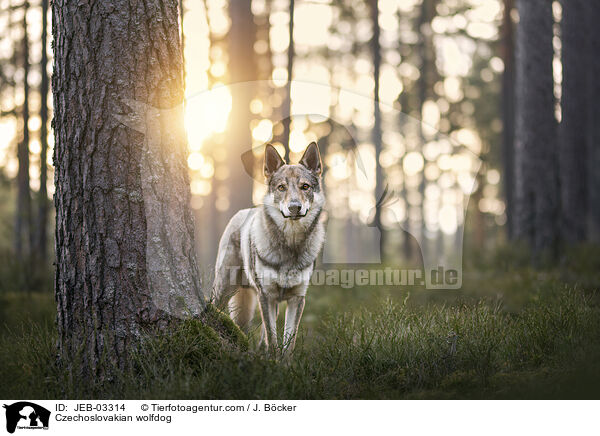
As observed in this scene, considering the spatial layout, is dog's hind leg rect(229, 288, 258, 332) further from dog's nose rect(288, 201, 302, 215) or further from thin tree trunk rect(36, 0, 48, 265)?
thin tree trunk rect(36, 0, 48, 265)

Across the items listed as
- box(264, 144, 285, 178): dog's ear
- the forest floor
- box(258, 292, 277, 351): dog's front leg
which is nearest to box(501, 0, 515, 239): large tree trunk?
the forest floor

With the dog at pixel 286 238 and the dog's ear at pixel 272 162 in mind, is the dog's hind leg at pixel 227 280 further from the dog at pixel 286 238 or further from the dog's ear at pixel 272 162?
the dog's ear at pixel 272 162

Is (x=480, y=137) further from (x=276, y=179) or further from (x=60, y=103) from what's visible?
(x=60, y=103)

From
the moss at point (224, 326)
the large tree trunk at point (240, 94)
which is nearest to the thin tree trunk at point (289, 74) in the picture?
the large tree trunk at point (240, 94)

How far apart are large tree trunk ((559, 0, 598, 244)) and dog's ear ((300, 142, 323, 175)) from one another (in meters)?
10.7

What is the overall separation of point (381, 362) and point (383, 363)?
0.05 m

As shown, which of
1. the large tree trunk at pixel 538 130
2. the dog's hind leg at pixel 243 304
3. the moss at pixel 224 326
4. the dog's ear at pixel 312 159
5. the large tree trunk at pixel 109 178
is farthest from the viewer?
the large tree trunk at pixel 538 130

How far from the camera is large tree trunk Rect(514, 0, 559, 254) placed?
32.2 ft

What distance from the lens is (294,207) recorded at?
14.9 feet

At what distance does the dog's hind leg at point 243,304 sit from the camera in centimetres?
568

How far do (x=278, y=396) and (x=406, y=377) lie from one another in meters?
1.10

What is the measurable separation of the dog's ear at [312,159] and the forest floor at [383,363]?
1.65 metres
